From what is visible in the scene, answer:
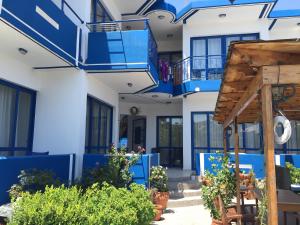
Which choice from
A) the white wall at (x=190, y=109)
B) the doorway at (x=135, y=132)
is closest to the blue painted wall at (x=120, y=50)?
the white wall at (x=190, y=109)

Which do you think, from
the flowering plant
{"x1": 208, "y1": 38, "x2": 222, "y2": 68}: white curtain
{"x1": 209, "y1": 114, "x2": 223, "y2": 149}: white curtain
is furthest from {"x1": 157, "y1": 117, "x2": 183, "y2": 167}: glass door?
the flowering plant

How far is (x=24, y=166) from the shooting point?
6898 millimetres

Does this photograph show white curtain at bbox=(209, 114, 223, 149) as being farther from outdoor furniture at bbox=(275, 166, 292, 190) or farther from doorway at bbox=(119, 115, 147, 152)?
outdoor furniture at bbox=(275, 166, 292, 190)

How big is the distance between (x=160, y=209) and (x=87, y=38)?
225 inches

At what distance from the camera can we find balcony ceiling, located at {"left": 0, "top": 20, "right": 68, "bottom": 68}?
21.2 ft

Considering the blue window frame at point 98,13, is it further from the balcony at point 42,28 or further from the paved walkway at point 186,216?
the paved walkway at point 186,216

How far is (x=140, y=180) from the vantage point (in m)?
8.98

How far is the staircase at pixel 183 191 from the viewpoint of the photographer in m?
9.45

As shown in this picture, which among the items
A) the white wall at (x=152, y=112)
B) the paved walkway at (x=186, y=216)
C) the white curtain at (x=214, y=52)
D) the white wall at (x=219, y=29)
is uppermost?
the white wall at (x=219, y=29)

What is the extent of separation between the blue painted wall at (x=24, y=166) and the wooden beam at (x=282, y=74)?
550 cm

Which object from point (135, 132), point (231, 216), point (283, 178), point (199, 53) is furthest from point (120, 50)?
point (135, 132)

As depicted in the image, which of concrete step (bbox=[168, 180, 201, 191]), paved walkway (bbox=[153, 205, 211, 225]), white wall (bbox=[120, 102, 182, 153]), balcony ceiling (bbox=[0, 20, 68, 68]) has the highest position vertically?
balcony ceiling (bbox=[0, 20, 68, 68])

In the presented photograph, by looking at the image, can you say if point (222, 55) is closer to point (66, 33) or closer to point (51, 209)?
point (66, 33)

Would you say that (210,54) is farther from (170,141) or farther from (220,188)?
(220,188)
